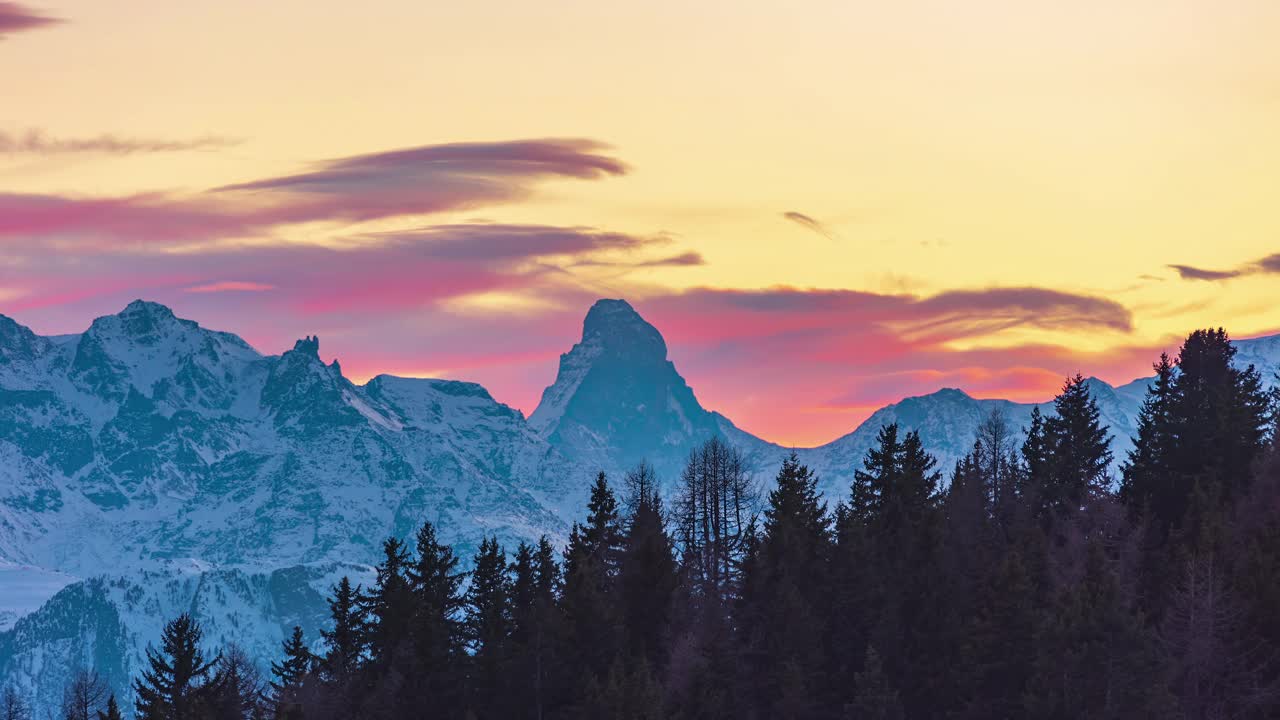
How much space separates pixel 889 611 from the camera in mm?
87250

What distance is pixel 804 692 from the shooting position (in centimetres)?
8512

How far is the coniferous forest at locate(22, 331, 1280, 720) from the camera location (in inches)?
3012

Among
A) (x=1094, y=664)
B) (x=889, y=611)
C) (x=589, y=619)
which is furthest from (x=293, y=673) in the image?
(x=1094, y=664)

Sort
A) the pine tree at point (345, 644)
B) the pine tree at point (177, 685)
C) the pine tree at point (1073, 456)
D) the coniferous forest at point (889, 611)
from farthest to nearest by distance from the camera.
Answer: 1. the pine tree at point (1073, 456)
2. the pine tree at point (345, 644)
3. the pine tree at point (177, 685)
4. the coniferous forest at point (889, 611)

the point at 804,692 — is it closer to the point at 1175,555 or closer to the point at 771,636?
the point at 771,636

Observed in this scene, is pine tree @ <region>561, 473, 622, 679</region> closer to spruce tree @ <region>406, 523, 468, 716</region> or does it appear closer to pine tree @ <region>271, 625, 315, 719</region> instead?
spruce tree @ <region>406, 523, 468, 716</region>

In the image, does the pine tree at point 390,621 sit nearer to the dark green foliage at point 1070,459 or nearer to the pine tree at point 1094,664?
the pine tree at point 1094,664

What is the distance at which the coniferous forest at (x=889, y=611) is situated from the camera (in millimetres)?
76500

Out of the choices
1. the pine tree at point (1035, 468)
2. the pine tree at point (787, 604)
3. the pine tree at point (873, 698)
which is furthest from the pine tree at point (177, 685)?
the pine tree at point (1035, 468)

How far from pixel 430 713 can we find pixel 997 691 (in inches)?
1317

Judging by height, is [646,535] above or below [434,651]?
above

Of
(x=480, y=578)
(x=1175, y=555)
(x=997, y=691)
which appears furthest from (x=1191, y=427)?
(x=480, y=578)

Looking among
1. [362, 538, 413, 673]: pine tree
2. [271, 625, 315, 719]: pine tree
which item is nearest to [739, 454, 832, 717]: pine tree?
[362, 538, 413, 673]: pine tree

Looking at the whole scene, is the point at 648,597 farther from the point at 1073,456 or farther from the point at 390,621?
the point at 1073,456
